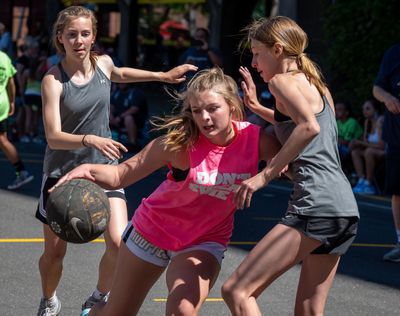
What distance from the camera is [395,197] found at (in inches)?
391

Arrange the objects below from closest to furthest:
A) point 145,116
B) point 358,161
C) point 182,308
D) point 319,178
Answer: point 182,308 < point 319,178 < point 358,161 < point 145,116

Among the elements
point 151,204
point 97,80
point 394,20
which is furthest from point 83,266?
point 394,20

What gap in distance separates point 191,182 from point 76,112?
5.02ft

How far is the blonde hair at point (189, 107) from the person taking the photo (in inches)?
219

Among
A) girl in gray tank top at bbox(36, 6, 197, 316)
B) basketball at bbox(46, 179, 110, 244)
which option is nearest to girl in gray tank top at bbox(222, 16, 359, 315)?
basketball at bbox(46, 179, 110, 244)

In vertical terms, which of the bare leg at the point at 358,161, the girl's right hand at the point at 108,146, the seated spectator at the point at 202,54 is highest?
the girl's right hand at the point at 108,146

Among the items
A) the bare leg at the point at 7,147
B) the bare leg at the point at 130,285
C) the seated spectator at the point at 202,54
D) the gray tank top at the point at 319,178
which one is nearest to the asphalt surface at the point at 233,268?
the bare leg at the point at 7,147

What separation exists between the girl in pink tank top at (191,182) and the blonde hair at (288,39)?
30cm

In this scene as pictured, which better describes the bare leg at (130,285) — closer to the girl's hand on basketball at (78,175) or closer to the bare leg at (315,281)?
the girl's hand on basketball at (78,175)

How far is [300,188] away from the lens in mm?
5617

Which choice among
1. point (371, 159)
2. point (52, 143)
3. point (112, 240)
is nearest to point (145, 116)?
point (371, 159)

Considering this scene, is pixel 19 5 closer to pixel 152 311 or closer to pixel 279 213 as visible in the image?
pixel 279 213

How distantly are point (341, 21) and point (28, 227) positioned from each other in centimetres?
958

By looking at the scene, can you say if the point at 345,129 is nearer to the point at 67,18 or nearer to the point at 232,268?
the point at 232,268
